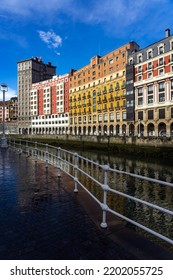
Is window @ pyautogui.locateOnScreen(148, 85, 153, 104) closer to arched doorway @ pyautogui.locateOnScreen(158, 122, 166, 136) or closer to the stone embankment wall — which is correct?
arched doorway @ pyautogui.locateOnScreen(158, 122, 166, 136)

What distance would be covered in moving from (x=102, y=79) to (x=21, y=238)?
59707mm

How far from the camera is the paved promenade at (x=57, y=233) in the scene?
3096 mm

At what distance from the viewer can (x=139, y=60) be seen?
4812 centimetres

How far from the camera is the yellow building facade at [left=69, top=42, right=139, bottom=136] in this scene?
5347 cm

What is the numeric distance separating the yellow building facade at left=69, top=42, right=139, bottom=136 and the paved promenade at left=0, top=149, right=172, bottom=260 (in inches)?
1883

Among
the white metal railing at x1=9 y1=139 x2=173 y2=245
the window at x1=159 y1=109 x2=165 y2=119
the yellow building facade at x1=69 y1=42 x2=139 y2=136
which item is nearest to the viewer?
the white metal railing at x1=9 y1=139 x2=173 y2=245

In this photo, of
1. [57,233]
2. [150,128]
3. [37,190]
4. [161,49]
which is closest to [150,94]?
[150,128]

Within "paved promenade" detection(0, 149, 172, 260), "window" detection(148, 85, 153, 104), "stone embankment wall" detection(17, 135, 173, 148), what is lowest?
"paved promenade" detection(0, 149, 172, 260)

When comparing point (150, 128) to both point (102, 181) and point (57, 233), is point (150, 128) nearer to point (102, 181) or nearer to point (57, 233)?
point (102, 181)

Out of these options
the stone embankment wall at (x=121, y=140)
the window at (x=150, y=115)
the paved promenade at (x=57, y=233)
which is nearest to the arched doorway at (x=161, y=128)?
the window at (x=150, y=115)

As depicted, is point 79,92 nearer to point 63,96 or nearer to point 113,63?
point 63,96

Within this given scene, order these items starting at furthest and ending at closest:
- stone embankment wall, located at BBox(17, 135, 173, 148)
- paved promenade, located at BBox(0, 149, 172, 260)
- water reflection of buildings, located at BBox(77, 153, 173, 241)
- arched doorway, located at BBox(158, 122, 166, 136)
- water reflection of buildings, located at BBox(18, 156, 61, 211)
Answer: arched doorway, located at BBox(158, 122, 166, 136) → stone embankment wall, located at BBox(17, 135, 173, 148) → water reflection of buildings, located at BBox(77, 153, 173, 241) → water reflection of buildings, located at BBox(18, 156, 61, 211) → paved promenade, located at BBox(0, 149, 172, 260)

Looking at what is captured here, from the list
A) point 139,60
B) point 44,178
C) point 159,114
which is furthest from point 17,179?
point 139,60

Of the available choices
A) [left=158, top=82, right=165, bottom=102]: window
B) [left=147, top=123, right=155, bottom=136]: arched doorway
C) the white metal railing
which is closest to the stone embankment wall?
[left=147, top=123, right=155, bottom=136]: arched doorway
